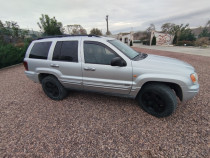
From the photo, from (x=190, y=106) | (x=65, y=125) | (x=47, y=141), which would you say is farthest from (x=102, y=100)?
(x=190, y=106)

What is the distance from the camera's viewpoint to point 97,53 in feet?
7.90

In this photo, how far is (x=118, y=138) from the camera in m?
1.89

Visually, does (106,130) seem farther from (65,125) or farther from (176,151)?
(176,151)

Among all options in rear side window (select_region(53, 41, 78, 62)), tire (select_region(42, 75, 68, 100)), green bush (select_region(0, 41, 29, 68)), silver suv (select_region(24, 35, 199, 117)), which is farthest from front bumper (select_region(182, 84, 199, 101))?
green bush (select_region(0, 41, 29, 68))

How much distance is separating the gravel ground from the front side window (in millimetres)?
1243

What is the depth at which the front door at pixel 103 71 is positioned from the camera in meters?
2.23

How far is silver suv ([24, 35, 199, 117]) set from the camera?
207cm

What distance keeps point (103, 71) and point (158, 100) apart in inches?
54.7

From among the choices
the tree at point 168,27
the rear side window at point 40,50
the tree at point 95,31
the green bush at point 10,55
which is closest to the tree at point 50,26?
the green bush at point 10,55

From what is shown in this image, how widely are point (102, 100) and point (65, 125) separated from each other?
1.20 m

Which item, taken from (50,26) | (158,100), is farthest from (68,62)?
(50,26)

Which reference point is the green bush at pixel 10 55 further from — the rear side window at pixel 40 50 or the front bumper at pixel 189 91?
the front bumper at pixel 189 91

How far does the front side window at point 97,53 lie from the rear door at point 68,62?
0.76 feet

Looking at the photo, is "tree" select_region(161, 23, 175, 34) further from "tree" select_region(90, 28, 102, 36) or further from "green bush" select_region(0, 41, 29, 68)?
"green bush" select_region(0, 41, 29, 68)
